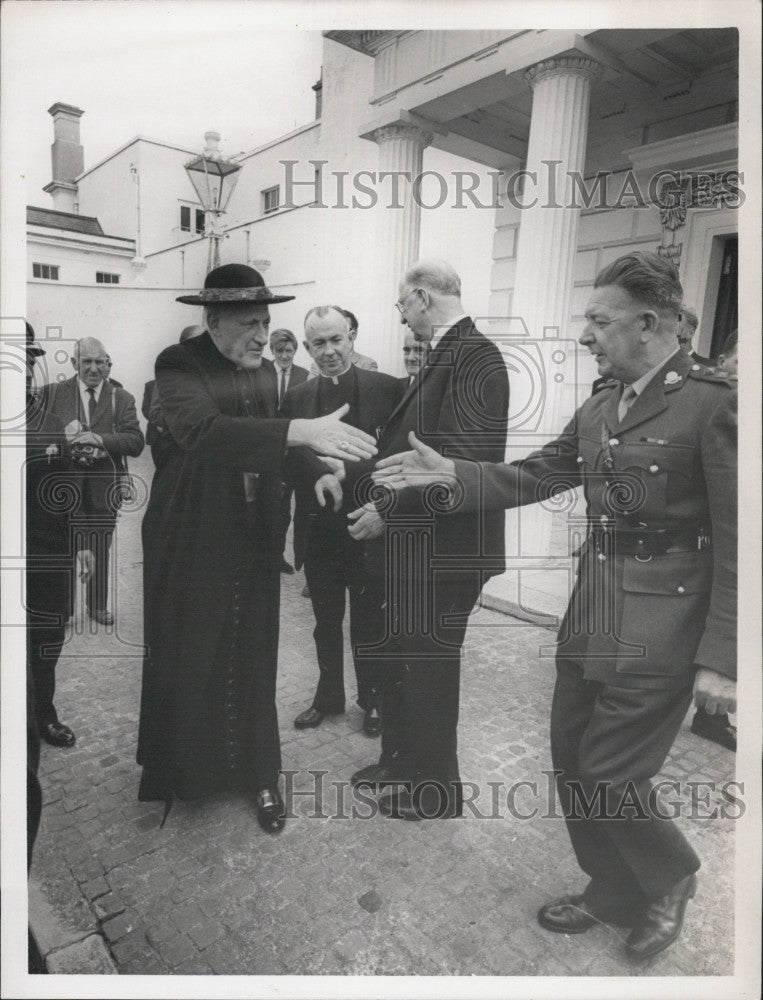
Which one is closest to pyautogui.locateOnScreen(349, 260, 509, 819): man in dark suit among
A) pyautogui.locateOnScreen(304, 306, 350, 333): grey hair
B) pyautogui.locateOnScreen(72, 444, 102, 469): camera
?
pyautogui.locateOnScreen(304, 306, 350, 333): grey hair

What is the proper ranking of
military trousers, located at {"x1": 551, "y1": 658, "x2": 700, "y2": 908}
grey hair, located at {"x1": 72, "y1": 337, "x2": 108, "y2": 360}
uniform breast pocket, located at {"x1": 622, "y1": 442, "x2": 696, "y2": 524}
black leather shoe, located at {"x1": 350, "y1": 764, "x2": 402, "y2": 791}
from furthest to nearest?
black leather shoe, located at {"x1": 350, "y1": 764, "x2": 402, "y2": 791}
grey hair, located at {"x1": 72, "y1": 337, "x2": 108, "y2": 360}
military trousers, located at {"x1": 551, "y1": 658, "x2": 700, "y2": 908}
uniform breast pocket, located at {"x1": 622, "y1": 442, "x2": 696, "y2": 524}

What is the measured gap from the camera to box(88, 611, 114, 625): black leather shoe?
2369mm

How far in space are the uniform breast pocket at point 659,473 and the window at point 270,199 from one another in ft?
5.01

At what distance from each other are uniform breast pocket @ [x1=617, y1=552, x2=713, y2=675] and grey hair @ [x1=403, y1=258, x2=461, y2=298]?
1.14 metres

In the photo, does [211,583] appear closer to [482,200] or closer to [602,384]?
[602,384]

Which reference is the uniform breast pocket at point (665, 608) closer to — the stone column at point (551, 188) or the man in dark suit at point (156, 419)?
the stone column at point (551, 188)

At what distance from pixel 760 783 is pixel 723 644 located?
62cm

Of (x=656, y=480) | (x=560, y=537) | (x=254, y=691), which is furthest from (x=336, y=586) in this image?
(x=656, y=480)

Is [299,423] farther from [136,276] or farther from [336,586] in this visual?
[136,276]

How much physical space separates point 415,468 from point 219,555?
829mm

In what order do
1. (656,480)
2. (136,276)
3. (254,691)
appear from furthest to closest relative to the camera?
(254,691), (136,276), (656,480)

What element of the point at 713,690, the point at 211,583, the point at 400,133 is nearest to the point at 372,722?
the point at 211,583

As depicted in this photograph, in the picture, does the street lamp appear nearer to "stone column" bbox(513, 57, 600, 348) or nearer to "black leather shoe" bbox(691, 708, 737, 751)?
"stone column" bbox(513, 57, 600, 348)

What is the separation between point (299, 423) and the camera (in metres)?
2.25
